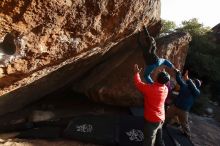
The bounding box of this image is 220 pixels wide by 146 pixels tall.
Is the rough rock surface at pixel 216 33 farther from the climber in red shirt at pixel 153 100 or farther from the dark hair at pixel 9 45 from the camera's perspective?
the dark hair at pixel 9 45

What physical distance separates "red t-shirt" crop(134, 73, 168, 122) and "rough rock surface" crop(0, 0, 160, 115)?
1.37 meters

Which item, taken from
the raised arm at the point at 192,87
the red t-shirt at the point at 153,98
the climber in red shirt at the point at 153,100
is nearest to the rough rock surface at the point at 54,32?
the climber in red shirt at the point at 153,100

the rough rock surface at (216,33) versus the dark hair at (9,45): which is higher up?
the rough rock surface at (216,33)

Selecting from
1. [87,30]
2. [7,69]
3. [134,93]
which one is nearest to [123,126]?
[134,93]

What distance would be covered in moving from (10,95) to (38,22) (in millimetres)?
2788

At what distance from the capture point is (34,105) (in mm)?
9141

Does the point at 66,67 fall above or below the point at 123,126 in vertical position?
above

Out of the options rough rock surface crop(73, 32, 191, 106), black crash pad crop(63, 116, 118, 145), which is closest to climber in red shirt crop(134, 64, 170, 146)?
black crash pad crop(63, 116, 118, 145)

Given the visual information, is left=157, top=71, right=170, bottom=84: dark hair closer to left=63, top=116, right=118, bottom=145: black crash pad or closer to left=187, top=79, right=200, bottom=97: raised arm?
left=187, top=79, right=200, bottom=97: raised arm

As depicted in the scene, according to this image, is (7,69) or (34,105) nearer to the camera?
(7,69)

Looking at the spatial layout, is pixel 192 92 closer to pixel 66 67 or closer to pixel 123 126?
pixel 123 126

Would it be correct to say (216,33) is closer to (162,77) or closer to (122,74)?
(122,74)

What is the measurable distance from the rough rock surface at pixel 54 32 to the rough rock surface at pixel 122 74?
1.12 m

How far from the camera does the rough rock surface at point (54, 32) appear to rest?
5.18m
